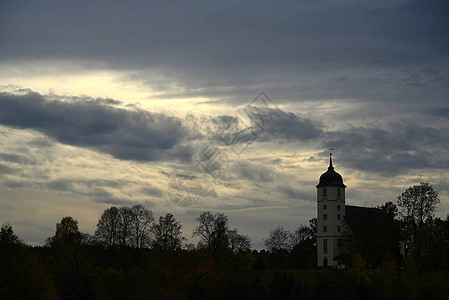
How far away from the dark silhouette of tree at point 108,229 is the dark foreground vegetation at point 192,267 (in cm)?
16

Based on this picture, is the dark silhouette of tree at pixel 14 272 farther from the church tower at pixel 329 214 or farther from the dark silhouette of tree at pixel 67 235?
the church tower at pixel 329 214

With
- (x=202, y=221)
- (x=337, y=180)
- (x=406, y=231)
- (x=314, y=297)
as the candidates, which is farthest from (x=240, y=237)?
(x=314, y=297)

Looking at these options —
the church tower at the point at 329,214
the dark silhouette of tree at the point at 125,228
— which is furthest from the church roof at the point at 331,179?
the dark silhouette of tree at the point at 125,228

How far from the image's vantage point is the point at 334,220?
5541 inches

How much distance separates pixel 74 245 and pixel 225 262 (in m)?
38.5

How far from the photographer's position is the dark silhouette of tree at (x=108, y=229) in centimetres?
11888

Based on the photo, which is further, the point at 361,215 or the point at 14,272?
the point at 361,215

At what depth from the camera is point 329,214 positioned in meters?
142

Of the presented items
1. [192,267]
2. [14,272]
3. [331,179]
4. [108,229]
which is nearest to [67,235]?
[108,229]

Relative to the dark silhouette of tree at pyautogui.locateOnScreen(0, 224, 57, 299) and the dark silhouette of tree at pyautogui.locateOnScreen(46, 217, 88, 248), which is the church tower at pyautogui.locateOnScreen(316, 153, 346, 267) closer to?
the dark silhouette of tree at pyautogui.locateOnScreen(46, 217, 88, 248)

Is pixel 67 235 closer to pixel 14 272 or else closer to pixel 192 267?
pixel 192 267

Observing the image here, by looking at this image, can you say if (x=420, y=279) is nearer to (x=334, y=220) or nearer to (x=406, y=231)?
(x=406, y=231)

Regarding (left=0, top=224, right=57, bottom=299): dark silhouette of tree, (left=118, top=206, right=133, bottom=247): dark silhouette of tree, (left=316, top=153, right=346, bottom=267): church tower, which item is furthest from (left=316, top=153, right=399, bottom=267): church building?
(left=0, top=224, right=57, bottom=299): dark silhouette of tree

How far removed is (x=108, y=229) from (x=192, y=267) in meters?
32.5
